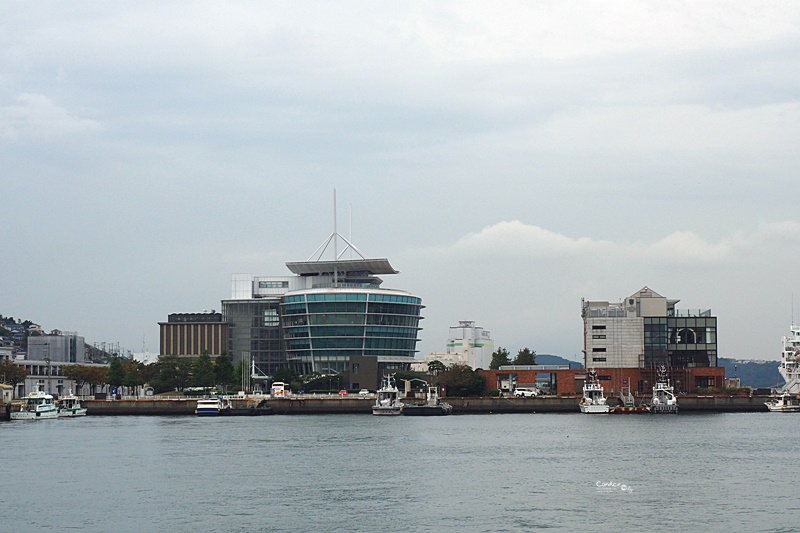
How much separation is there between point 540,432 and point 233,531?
72.6m

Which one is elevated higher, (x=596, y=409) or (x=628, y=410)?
(x=596, y=409)

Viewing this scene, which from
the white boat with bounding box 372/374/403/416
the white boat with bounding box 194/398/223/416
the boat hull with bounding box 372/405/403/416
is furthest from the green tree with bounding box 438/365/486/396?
the white boat with bounding box 194/398/223/416

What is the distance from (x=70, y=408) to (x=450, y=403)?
59430 millimetres

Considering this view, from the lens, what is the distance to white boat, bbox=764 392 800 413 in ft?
600

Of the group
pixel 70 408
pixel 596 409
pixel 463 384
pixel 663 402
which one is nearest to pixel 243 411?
pixel 70 408

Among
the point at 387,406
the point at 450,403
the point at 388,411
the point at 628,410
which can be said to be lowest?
the point at 628,410

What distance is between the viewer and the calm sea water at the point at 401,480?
5772 cm

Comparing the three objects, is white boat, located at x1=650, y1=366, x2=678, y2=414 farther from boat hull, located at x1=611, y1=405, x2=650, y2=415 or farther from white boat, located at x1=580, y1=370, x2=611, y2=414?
white boat, located at x1=580, y1=370, x2=611, y2=414

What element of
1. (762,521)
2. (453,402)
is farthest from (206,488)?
(453,402)

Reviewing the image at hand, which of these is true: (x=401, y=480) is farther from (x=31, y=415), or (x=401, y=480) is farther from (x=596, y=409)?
(x=596, y=409)

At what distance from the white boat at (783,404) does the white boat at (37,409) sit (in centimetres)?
11258

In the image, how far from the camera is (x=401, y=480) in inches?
2911

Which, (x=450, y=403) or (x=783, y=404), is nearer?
(x=450, y=403)

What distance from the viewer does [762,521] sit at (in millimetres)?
56719
